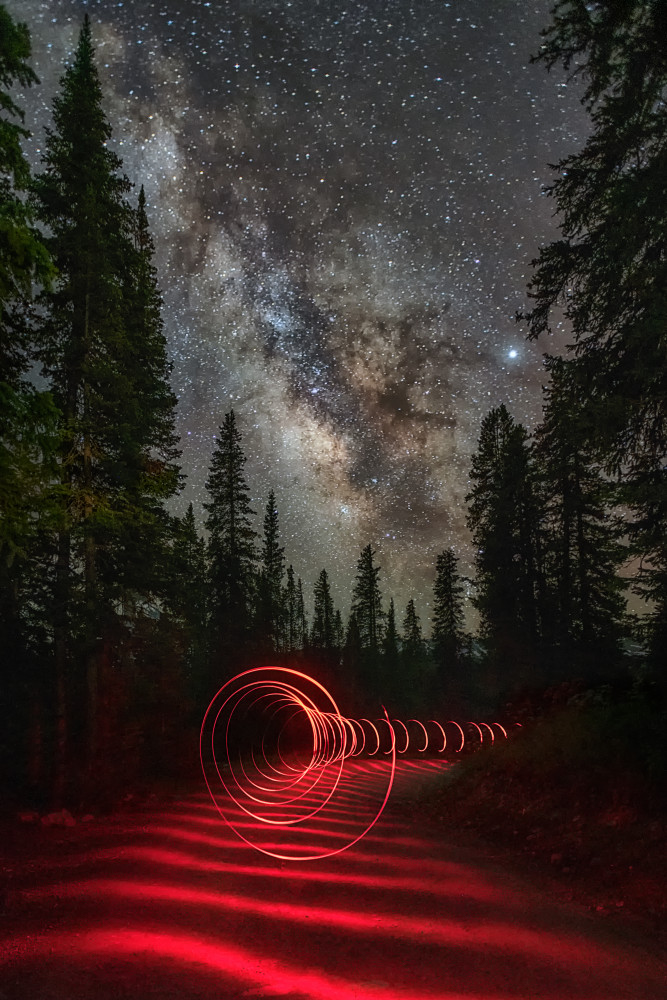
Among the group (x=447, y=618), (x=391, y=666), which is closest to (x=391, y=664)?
(x=391, y=666)

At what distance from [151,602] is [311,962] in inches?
652

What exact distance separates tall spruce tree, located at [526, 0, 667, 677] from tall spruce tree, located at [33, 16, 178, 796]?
34.8 ft

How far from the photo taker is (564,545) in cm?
3209

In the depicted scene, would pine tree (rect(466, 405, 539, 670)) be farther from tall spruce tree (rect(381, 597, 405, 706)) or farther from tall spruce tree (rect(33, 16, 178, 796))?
tall spruce tree (rect(381, 597, 405, 706))

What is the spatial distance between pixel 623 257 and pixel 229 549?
3697 centimetres

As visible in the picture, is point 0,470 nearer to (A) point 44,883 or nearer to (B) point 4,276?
(B) point 4,276

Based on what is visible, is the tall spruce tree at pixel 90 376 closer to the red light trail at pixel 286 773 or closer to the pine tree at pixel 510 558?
the red light trail at pixel 286 773

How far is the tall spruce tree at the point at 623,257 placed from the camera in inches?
483

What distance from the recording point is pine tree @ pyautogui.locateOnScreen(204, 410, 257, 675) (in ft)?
145

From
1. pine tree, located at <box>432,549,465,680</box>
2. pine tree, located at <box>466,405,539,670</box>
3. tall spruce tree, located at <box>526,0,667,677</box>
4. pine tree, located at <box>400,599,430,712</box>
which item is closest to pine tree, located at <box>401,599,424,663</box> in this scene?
pine tree, located at <box>400,599,430,712</box>

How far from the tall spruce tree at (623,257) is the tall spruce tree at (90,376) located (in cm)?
1062

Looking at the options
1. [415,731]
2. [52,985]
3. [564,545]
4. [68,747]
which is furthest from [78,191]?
[415,731]

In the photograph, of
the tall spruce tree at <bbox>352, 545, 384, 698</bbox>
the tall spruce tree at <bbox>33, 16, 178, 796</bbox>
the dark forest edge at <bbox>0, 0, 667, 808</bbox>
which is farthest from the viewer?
the tall spruce tree at <bbox>352, 545, 384, 698</bbox>

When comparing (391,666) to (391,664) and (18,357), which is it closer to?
(391,664)
